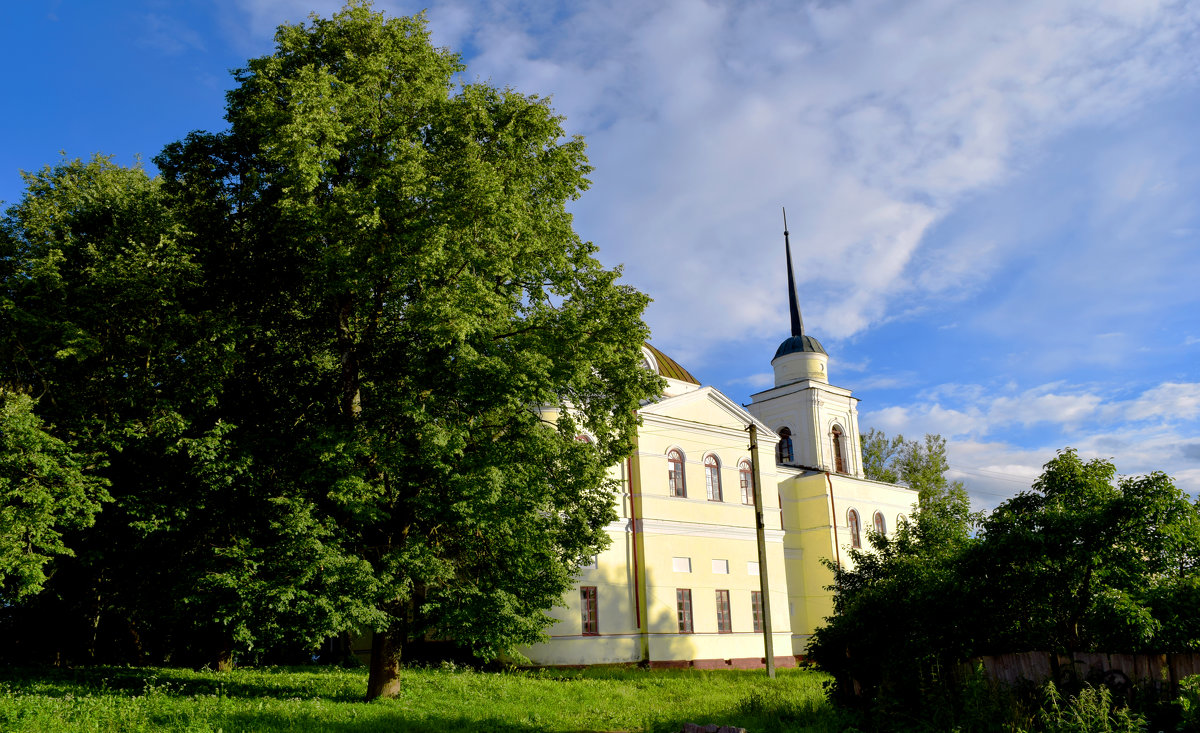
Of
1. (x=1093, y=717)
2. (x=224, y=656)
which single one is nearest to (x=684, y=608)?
(x=224, y=656)

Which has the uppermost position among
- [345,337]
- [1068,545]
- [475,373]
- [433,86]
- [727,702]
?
[433,86]

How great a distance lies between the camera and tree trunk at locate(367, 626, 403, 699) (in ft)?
51.8

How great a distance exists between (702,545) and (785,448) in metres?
12.3

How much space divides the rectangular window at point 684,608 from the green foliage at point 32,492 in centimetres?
1813

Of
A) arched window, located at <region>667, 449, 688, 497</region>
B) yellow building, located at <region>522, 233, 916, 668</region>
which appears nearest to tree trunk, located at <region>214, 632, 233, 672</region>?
yellow building, located at <region>522, 233, 916, 668</region>

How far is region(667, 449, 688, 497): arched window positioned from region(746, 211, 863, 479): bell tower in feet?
35.0

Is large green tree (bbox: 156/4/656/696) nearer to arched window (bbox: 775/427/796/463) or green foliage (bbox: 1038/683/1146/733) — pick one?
green foliage (bbox: 1038/683/1146/733)

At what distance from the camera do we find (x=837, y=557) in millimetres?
34625

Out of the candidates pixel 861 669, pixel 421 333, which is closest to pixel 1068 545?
pixel 861 669

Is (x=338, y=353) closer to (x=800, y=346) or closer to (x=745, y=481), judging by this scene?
(x=745, y=481)

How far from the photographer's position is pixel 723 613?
29.1 metres

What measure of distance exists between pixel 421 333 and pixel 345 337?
72.4 inches

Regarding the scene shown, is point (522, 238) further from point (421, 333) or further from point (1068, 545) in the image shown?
point (1068, 545)

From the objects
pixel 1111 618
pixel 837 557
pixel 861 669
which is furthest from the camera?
pixel 837 557
